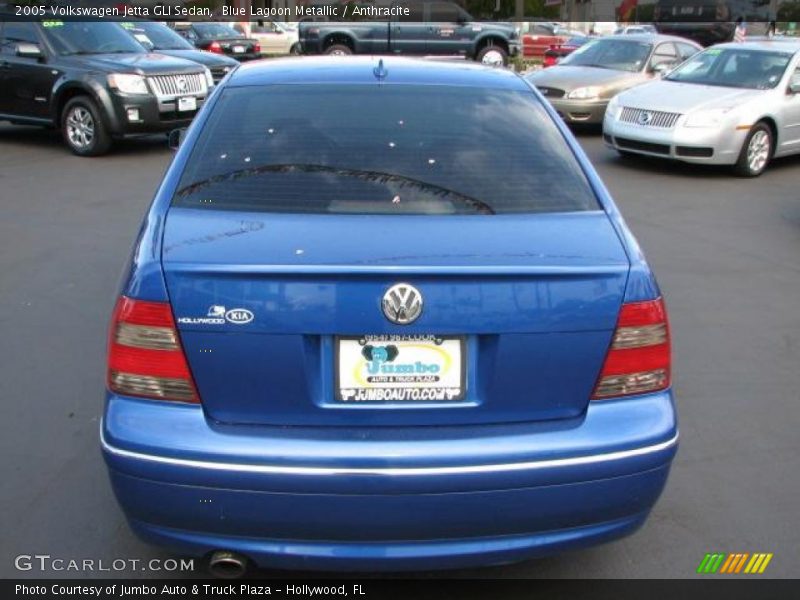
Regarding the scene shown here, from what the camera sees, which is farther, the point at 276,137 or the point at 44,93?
the point at 44,93

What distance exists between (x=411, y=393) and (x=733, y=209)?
7.45m

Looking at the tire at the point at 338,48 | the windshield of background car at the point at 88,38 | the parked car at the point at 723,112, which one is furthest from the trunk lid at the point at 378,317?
the tire at the point at 338,48

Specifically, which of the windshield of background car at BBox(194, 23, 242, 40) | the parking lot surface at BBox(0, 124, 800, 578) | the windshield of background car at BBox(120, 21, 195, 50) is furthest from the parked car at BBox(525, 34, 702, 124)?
the windshield of background car at BBox(194, 23, 242, 40)

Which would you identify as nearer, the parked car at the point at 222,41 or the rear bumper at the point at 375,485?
the rear bumper at the point at 375,485

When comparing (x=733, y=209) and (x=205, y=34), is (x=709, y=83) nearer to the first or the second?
(x=733, y=209)

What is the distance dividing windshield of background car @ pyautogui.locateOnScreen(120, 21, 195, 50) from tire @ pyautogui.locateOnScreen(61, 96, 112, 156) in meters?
3.62

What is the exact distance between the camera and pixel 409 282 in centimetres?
249

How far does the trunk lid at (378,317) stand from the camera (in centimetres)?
249

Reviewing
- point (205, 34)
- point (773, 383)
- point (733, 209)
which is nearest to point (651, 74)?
point (733, 209)

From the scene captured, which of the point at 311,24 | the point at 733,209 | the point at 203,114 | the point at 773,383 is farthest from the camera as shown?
the point at 311,24

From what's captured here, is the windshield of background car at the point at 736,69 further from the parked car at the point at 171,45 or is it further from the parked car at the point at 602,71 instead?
the parked car at the point at 171,45

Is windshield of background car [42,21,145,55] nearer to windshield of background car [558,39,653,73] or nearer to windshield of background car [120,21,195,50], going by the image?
windshield of background car [120,21,195,50]

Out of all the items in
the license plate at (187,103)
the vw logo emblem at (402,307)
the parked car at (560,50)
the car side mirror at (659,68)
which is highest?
the vw logo emblem at (402,307)

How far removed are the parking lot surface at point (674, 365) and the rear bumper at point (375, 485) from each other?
15 cm
